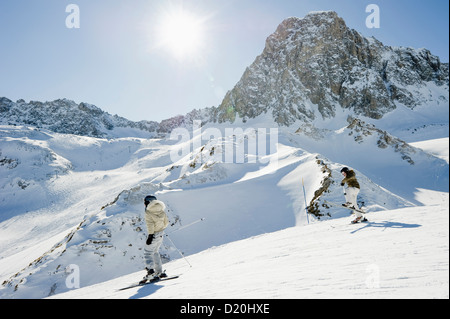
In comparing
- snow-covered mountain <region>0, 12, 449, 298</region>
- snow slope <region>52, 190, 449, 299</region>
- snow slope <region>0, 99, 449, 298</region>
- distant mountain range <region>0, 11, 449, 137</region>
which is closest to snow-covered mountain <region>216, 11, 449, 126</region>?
distant mountain range <region>0, 11, 449, 137</region>

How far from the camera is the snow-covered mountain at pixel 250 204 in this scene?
4.55 meters

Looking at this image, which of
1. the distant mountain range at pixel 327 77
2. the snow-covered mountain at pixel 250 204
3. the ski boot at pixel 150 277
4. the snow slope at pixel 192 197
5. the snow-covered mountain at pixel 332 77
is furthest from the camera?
the distant mountain range at pixel 327 77

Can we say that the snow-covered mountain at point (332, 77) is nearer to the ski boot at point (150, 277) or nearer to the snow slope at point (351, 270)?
the snow slope at point (351, 270)

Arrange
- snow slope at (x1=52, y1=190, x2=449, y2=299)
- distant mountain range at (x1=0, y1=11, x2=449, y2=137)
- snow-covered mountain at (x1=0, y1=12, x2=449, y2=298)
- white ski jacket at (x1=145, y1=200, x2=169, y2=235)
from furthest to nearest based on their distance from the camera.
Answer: distant mountain range at (x1=0, y1=11, x2=449, y2=137) < white ski jacket at (x1=145, y1=200, x2=169, y2=235) < snow-covered mountain at (x1=0, y1=12, x2=449, y2=298) < snow slope at (x1=52, y1=190, x2=449, y2=299)

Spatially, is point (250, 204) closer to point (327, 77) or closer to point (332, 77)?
point (327, 77)

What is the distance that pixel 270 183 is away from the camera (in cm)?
1886

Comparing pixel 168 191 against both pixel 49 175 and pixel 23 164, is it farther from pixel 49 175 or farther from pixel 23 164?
pixel 23 164

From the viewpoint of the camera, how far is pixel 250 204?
1669cm

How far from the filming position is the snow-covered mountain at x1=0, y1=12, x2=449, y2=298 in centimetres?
455

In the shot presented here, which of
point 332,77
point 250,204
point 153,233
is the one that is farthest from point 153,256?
point 332,77

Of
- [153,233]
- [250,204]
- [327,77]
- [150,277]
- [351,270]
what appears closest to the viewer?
[351,270]

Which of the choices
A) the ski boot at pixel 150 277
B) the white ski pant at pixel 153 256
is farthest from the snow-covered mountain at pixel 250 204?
the white ski pant at pixel 153 256

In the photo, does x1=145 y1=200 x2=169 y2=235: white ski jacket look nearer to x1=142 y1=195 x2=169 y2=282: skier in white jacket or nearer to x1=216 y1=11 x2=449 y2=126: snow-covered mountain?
x1=142 y1=195 x2=169 y2=282: skier in white jacket

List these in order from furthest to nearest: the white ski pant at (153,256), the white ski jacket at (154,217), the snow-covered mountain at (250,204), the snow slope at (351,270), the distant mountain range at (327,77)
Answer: the distant mountain range at (327,77)
the white ski pant at (153,256)
the white ski jacket at (154,217)
the snow-covered mountain at (250,204)
the snow slope at (351,270)
